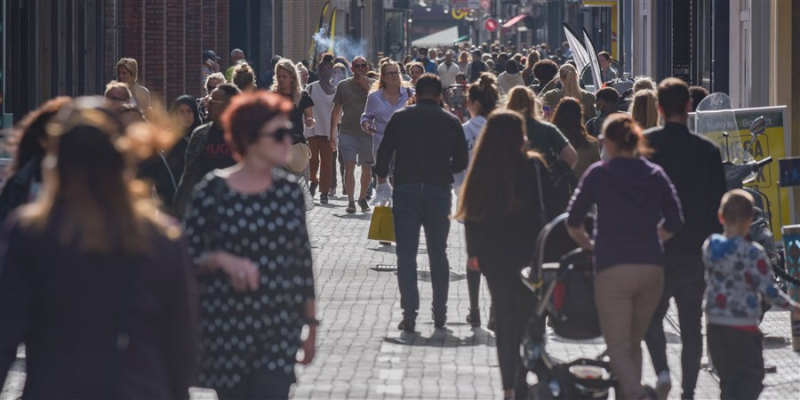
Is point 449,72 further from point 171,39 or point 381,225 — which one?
point 381,225

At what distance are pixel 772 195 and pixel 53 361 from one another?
352 inches

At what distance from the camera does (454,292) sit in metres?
12.9

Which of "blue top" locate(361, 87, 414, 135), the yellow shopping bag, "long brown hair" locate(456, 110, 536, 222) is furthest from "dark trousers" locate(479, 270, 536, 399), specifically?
"blue top" locate(361, 87, 414, 135)

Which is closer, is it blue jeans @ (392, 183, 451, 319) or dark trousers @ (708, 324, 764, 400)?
dark trousers @ (708, 324, 764, 400)

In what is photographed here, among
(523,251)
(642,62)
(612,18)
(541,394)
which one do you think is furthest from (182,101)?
(612,18)

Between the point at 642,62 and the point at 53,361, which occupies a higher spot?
the point at 642,62

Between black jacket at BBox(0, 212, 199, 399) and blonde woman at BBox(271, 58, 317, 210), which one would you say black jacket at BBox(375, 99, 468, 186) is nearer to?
blonde woman at BBox(271, 58, 317, 210)

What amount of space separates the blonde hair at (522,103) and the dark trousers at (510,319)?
Answer: 183 cm

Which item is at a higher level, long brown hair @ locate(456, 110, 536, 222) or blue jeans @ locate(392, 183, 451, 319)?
long brown hair @ locate(456, 110, 536, 222)

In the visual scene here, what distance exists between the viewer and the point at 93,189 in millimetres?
4266

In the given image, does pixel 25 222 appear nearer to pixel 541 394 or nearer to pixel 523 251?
pixel 541 394

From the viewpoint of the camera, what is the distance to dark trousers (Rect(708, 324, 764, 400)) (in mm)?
7492

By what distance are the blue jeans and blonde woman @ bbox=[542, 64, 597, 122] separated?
163 inches

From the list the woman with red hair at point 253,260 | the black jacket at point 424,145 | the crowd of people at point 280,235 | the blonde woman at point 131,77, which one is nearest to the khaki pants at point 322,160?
the blonde woman at point 131,77
